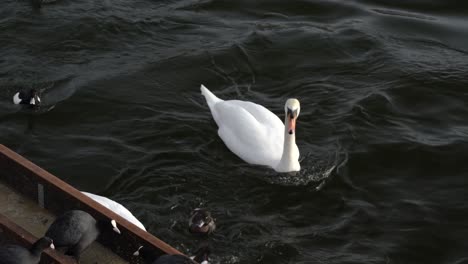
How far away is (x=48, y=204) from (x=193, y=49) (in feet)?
24.1

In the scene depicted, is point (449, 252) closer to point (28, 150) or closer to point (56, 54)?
point (28, 150)

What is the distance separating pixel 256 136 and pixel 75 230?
484cm

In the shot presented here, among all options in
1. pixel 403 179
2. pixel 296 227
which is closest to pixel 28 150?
pixel 296 227

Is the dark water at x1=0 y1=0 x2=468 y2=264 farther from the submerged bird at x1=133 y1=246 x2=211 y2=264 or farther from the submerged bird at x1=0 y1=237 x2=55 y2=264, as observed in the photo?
the submerged bird at x1=0 y1=237 x2=55 y2=264

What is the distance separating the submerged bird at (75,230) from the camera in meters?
8.95

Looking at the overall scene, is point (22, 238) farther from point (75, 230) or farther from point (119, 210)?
point (119, 210)

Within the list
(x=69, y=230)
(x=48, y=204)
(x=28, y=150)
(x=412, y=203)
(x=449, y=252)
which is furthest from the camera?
(x=28, y=150)

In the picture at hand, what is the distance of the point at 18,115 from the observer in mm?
14203

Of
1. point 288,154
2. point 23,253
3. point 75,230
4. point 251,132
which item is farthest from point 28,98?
point 23,253

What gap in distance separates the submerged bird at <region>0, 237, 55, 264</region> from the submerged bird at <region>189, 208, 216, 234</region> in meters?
2.70

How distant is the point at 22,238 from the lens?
8883 mm

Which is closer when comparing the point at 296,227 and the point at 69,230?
the point at 69,230

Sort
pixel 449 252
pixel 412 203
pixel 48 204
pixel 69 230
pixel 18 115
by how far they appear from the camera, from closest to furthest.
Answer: pixel 69 230 → pixel 48 204 → pixel 449 252 → pixel 412 203 → pixel 18 115

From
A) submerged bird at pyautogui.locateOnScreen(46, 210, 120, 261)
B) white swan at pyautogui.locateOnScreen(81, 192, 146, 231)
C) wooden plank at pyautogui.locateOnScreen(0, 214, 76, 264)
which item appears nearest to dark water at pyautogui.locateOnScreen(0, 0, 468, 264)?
white swan at pyautogui.locateOnScreen(81, 192, 146, 231)
